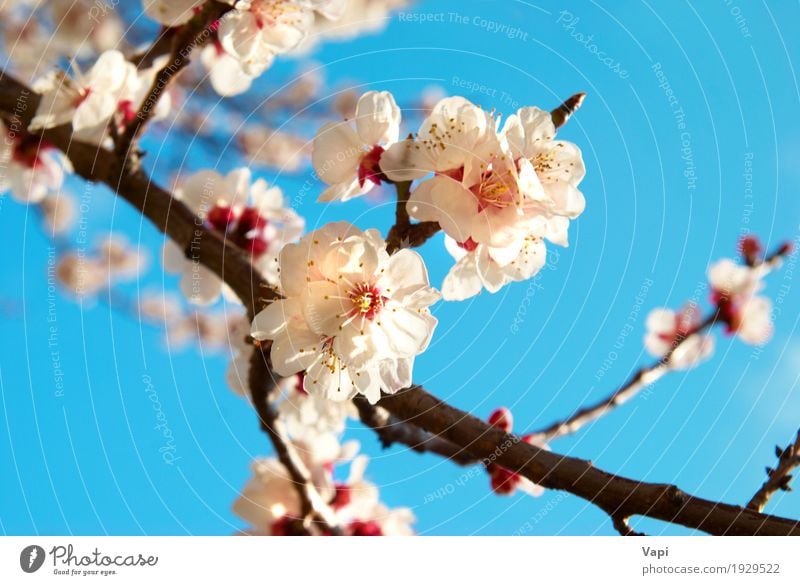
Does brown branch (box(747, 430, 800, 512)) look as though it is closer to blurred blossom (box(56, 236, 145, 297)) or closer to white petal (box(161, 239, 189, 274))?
white petal (box(161, 239, 189, 274))

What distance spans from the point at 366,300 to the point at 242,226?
93 centimetres

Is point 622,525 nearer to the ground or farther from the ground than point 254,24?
nearer to the ground

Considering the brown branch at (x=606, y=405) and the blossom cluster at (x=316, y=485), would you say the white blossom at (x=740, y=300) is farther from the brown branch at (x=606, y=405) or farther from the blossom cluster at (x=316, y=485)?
the blossom cluster at (x=316, y=485)

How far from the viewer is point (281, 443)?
5.41ft

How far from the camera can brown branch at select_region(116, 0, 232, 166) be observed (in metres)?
1.46

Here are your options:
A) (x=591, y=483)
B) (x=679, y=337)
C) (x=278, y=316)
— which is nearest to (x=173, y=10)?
(x=278, y=316)

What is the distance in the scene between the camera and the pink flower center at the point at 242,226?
188cm

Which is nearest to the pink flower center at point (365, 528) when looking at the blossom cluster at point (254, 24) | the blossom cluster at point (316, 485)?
the blossom cluster at point (316, 485)

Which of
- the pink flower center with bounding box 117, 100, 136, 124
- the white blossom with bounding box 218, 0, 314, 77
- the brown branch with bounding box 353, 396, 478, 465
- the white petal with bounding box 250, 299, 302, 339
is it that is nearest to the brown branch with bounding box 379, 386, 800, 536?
the brown branch with bounding box 353, 396, 478, 465

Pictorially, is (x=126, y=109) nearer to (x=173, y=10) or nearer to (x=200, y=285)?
(x=173, y=10)

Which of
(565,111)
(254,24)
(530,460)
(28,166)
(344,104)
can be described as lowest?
(530,460)

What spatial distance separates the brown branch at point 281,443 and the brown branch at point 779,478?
3.48 feet

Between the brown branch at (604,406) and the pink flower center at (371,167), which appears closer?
the pink flower center at (371,167)

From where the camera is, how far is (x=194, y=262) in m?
1.66
